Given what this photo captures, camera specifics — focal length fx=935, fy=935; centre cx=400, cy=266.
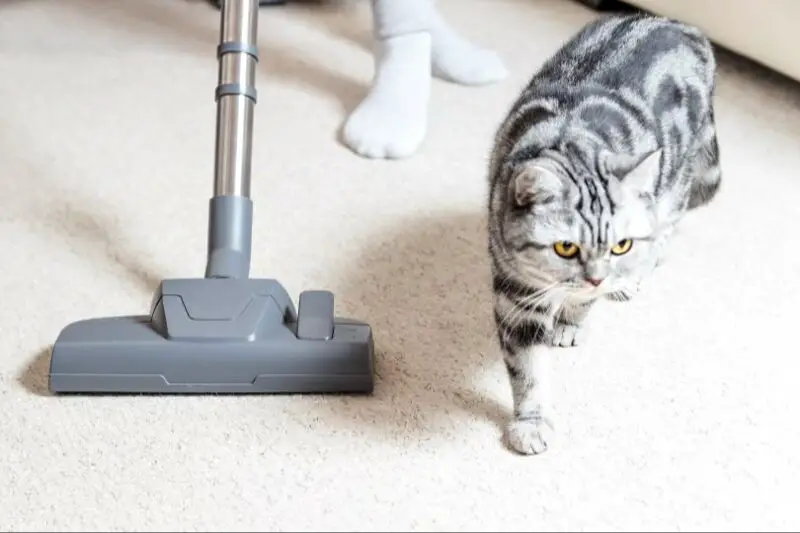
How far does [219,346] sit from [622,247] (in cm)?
53

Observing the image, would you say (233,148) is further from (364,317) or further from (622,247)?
(622,247)

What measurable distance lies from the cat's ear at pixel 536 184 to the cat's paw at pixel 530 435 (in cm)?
29

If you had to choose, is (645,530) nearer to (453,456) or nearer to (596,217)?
(453,456)

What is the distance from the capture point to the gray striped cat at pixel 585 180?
113 cm

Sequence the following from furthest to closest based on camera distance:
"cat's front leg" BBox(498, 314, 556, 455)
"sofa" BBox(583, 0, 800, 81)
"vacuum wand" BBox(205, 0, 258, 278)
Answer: "sofa" BBox(583, 0, 800, 81) → "vacuum wand" BBox(205, 0, 258, 278) → "cat's front leg" BBox(498, 314, 556, 455)

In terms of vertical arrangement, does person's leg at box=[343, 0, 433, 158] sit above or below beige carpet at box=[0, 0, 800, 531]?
above

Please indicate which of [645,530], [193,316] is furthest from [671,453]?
[193,316]

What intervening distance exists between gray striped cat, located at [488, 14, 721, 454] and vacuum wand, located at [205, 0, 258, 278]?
14.4 inches

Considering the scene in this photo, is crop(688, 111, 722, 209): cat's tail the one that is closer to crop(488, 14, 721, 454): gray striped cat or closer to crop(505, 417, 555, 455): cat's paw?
crop(488, 14, 721, 454): gray striped cat

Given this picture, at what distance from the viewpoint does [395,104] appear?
192cm

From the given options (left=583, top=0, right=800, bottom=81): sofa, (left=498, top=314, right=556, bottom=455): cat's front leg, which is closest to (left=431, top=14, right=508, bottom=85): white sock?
(left=583, top=0, right=800, bottom=81): sofa

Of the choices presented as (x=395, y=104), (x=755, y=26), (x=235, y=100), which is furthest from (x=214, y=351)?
(x=755, y=26)

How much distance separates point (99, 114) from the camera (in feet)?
6.41

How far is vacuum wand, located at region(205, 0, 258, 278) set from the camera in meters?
1.35
